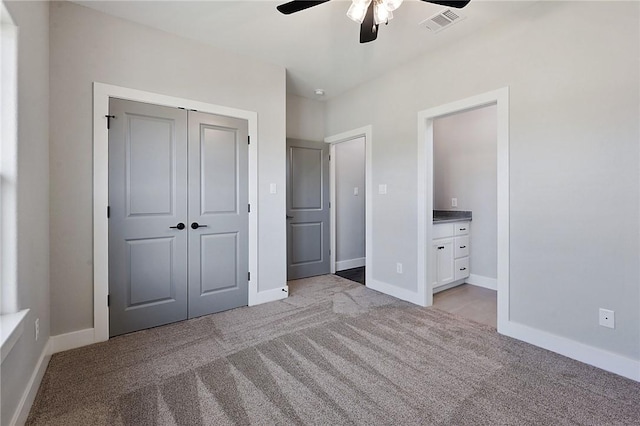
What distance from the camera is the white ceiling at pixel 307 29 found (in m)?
2.22

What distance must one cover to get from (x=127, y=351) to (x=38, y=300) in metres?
0.68

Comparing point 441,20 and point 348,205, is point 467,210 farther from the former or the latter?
point 441,20

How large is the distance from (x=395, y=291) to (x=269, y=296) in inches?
57.7

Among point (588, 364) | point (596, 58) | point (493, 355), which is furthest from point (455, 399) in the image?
point (596, 58)

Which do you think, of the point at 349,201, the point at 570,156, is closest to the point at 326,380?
the point at 570,156

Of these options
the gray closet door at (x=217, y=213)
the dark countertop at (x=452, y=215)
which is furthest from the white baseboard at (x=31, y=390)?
the dark countertop at (x=452, y=215)

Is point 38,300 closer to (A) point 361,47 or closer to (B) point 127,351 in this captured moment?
(B) point 127,351

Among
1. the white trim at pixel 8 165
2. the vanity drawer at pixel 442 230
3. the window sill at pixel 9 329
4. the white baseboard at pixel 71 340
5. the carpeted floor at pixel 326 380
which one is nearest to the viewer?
the window sill at pixel 9 329

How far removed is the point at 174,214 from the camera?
261 centimetres

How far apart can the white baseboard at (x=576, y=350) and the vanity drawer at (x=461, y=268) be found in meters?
1.26

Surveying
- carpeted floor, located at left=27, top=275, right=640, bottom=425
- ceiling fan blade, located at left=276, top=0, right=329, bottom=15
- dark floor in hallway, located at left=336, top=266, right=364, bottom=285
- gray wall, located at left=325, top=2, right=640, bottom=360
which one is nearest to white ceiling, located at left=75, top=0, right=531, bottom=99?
gray wall, located at left=325, top=2, right=640, bottom=360

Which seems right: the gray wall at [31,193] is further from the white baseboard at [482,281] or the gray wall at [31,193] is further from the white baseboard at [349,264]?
the white baseboard at [482,281]

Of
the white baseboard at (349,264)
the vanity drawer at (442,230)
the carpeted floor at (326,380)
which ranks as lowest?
the carpeted floor at (326,380)

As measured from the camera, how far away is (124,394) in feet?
5.42
